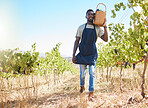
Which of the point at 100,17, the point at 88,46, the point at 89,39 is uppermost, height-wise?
the point at 100,17

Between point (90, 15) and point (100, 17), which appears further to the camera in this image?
point (90, 15)

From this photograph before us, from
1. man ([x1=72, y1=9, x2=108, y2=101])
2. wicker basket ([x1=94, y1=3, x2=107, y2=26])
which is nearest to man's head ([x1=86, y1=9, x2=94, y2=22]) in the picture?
man ([x1=72, y1=9, x2=108, y2=101])

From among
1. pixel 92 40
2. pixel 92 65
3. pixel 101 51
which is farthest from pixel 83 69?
pixel 101 51

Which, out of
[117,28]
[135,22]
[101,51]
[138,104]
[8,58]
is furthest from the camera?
[101,51]

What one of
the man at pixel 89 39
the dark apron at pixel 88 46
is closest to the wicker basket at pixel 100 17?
the man at pixel 89 39

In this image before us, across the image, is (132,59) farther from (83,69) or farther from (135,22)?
(83,69)

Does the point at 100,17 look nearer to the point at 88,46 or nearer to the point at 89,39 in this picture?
the point at 89,39

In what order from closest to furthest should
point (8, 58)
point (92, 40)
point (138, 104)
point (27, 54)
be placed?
1. point (138, 104)
2. point (92, 40)
3. point (8, 58)
4. point (27, 54)

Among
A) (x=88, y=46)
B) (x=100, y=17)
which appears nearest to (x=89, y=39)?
(x=88, y=46)

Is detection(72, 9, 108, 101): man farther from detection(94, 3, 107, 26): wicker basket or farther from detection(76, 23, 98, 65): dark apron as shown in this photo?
detection(94, 3, 107, 26): wicker basket

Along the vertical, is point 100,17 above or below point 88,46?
above

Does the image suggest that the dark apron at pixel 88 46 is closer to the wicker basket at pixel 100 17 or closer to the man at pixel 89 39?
the man at pixel 89 39

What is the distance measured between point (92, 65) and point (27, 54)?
12.4 feet

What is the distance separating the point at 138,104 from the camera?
2934mm
